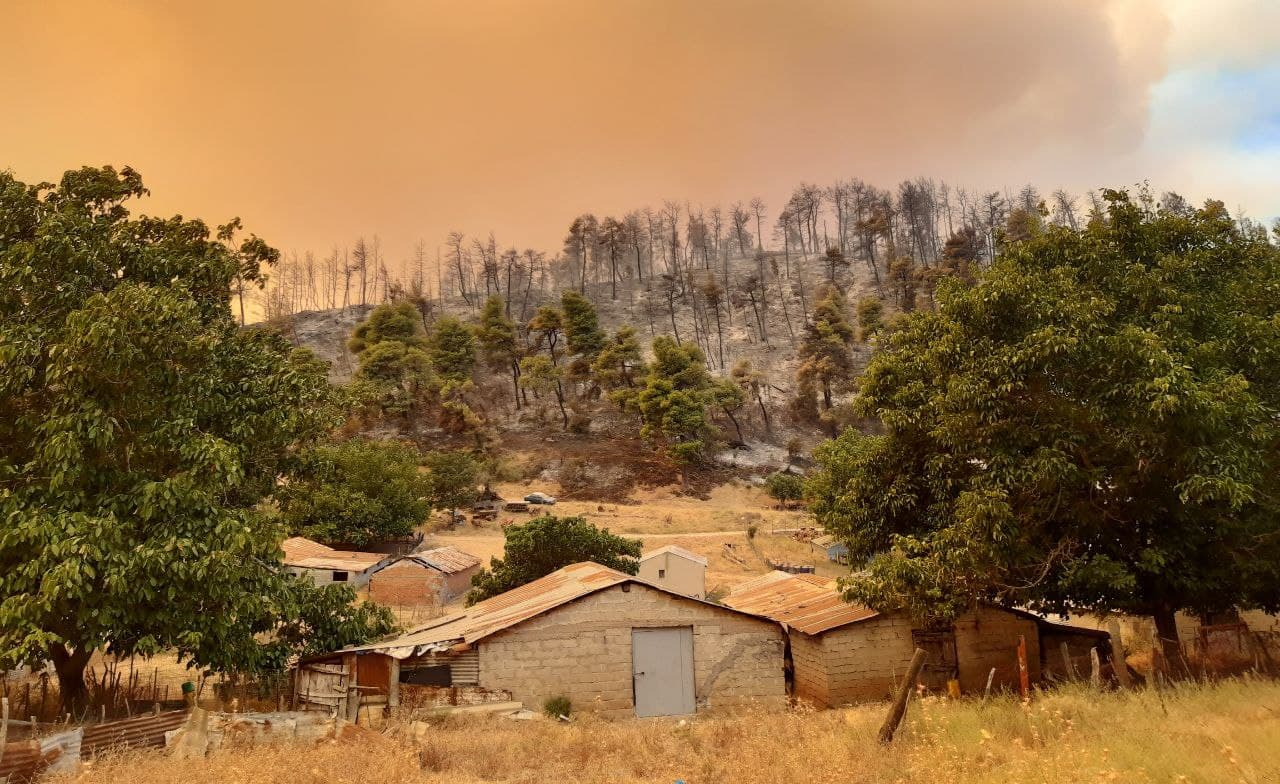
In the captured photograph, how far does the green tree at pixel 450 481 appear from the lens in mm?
57875

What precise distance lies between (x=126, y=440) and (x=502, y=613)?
11153 millimetres

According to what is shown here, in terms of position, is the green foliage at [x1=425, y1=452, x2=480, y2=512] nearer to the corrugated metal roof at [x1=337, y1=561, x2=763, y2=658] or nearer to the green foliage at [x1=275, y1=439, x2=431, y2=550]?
the green foliage at [x1=275, y1=439, x2=431, y2=550]

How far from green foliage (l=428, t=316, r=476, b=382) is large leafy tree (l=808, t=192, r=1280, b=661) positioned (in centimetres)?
7035

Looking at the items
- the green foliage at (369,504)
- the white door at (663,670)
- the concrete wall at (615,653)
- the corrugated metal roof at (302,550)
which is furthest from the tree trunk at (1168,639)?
the green foliage at (369,504)

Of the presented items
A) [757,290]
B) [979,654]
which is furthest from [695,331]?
[979,654]

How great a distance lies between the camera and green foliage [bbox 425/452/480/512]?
57850 mm

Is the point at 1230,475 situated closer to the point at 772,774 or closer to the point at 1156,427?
the point at 1156,427

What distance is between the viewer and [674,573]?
1581 inches

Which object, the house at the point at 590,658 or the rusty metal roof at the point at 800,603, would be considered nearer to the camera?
the house at the point at 590,658

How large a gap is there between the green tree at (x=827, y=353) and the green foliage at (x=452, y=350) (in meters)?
38.2

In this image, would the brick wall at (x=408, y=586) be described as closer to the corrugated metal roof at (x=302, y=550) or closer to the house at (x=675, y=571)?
the corrugated metal roof at (x=302, y=550)

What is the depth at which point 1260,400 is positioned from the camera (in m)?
16.8

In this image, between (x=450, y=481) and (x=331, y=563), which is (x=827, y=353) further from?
(x=331, y=563)

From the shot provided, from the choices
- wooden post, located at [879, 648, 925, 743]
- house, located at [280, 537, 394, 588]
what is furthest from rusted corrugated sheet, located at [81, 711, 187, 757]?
house, located at [280, 537, 394, 588]
